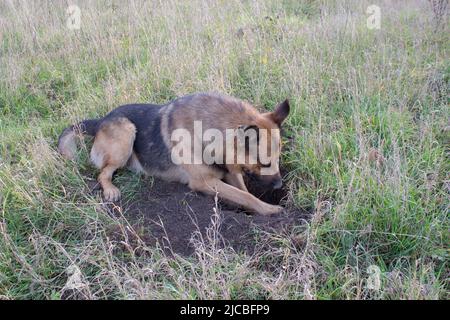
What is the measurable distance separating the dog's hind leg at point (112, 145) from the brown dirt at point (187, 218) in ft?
1.41

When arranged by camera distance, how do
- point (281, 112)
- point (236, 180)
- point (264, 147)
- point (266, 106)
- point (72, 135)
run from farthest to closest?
point (266, 106)
point (72, 135)
point (236, 180)
point (281, 112)
point (264, 147)

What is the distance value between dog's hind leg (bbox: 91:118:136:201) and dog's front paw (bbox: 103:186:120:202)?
189 mm

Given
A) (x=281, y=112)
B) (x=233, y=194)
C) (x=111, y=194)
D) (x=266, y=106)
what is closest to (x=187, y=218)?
(x=233, y=194)

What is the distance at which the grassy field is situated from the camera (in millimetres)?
2809

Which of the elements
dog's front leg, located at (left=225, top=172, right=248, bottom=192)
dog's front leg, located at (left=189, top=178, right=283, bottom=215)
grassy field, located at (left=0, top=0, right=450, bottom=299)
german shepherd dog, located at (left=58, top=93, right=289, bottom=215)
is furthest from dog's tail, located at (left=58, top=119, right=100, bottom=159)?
dog's front leg, located at (left=225, top=172, right=248, bottom=192)

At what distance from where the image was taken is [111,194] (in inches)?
154

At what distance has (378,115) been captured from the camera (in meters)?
4.24

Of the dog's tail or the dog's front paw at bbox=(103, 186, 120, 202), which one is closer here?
the dog's front paw at bbox=(103, 186, 120, 202)

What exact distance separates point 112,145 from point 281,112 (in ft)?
5.73

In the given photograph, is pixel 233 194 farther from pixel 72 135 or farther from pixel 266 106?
pixel 72 135

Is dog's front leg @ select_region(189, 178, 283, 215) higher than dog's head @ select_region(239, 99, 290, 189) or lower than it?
lower

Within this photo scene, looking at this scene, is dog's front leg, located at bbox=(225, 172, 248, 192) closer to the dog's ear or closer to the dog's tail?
the dog's ear
